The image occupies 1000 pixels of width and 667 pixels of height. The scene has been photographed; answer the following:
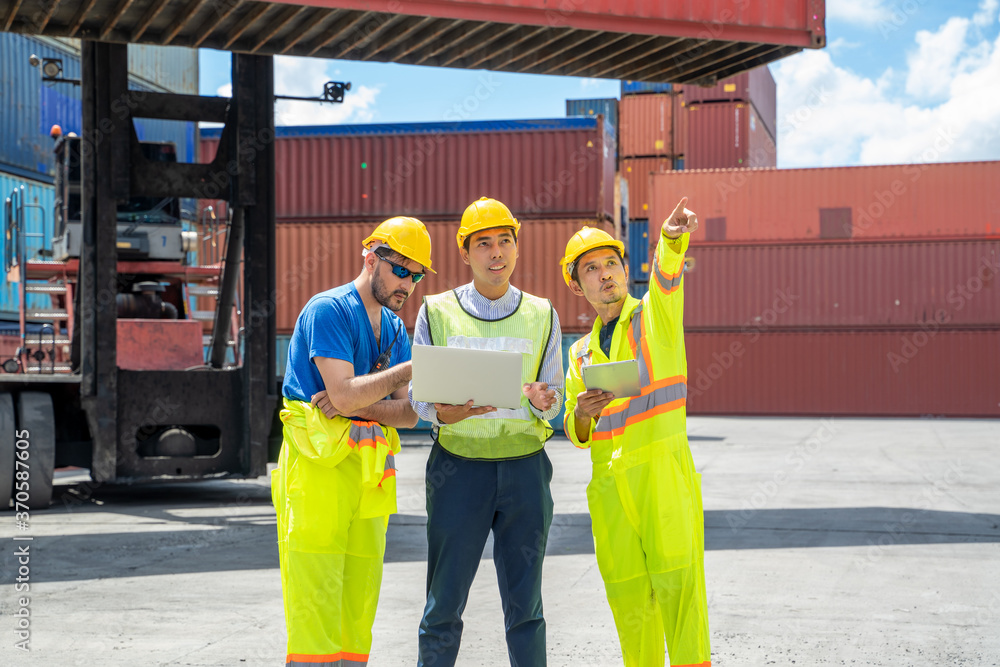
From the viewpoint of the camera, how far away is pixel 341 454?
11.2 ft

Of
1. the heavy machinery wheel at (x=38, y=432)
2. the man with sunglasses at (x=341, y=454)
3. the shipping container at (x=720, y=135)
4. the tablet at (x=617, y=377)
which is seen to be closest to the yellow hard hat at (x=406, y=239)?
the man with sunglasses at (x=341, y=454)

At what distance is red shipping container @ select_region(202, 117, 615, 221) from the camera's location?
19922 mm

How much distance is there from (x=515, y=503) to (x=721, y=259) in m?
26.5

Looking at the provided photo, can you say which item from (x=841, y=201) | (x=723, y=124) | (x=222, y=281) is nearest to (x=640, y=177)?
(x=723, y=124)

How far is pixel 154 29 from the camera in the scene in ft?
28.2

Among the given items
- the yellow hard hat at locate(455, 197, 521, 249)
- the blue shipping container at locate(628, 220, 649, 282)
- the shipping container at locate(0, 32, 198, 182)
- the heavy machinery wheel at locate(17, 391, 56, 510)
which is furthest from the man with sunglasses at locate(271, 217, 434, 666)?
the blue shipping container at locate(628, 220, 649, 282)

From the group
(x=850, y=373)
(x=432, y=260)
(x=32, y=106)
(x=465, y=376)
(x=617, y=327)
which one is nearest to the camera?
(x=465, y=376)

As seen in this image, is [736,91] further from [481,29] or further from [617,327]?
[617,327]

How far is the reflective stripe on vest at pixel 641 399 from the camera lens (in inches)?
144

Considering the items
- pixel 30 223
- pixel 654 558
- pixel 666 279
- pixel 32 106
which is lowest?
pixel 654 558

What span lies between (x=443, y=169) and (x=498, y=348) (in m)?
17.6

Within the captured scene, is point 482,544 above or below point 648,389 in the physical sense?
below

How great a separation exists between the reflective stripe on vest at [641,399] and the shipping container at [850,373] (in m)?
25.3

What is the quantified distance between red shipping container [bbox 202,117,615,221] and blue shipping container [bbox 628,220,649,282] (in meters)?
10.2
